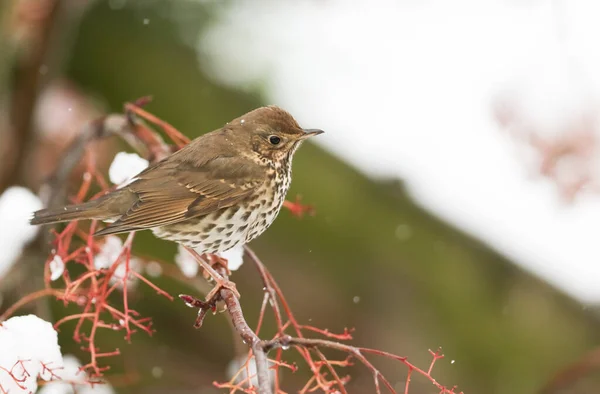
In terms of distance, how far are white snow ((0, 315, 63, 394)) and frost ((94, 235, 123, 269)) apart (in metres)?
0.64

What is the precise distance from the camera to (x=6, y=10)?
3807mm

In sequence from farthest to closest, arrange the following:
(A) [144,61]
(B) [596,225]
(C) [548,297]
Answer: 1. (B) [596,225]
2. (A) [144,61]
3. (C) [548,297]

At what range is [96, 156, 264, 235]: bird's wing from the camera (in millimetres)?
2115

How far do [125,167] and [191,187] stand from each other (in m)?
0.20

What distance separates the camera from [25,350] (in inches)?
66.7

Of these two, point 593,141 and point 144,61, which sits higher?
point 593,141

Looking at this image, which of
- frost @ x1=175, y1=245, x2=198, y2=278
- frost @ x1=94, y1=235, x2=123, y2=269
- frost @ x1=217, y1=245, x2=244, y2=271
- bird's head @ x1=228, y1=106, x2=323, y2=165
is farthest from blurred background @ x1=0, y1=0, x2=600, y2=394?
bird's head @ x1=228, y1=106, x2=323, y2=165

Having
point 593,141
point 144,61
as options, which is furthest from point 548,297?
point 144,61

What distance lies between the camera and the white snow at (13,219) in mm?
2434

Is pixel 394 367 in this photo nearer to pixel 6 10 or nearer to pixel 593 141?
pixel 593 141

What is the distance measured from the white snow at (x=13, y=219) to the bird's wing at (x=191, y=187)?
1.62 feet

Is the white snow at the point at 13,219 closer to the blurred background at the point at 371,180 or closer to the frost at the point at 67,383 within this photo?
the blurred background at the point at 371,180

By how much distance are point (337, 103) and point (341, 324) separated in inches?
86.8

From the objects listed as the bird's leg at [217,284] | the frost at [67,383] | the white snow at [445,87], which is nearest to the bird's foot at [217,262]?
the bird's leg at [217,284]
